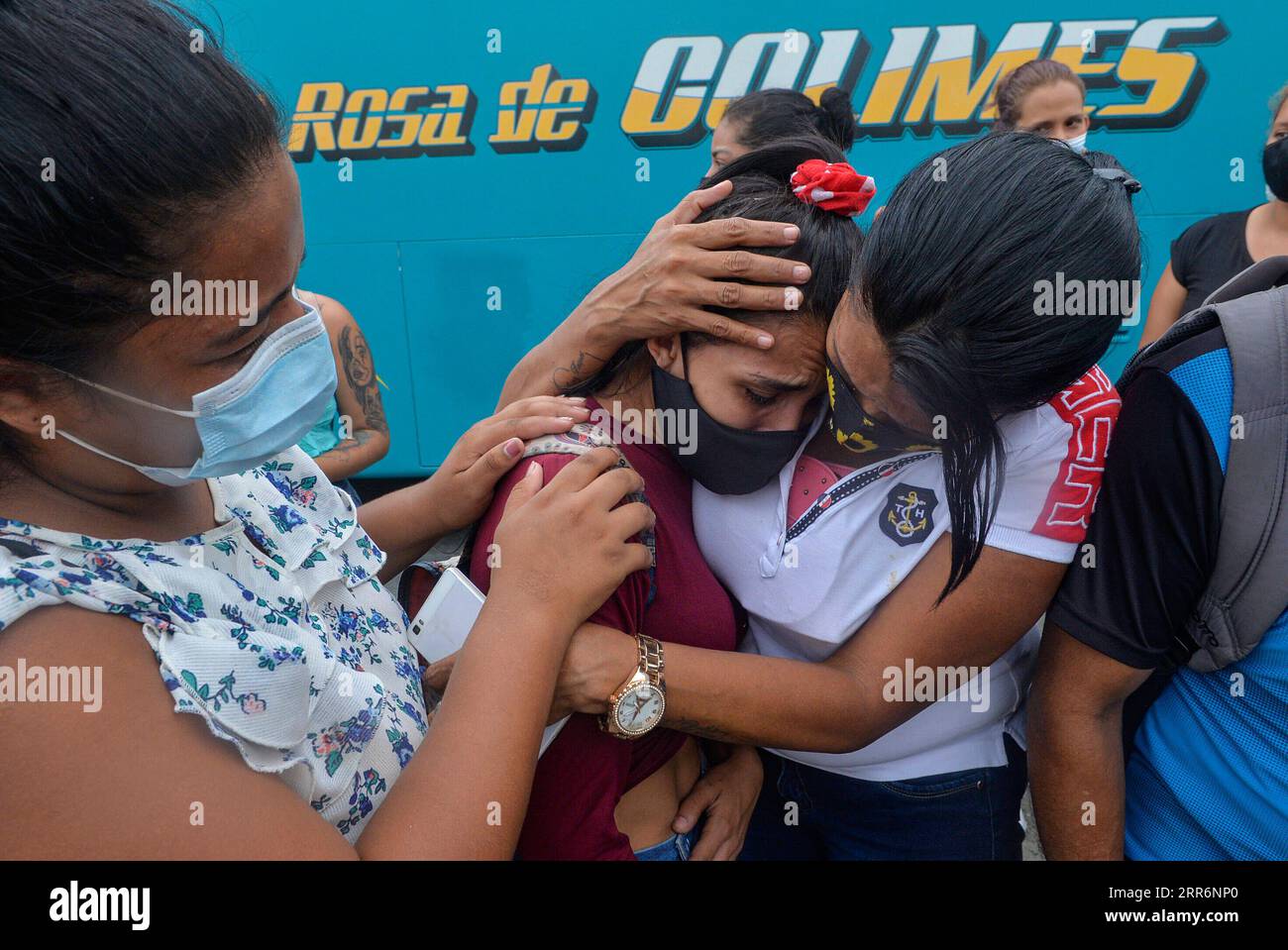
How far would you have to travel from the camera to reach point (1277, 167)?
309cm

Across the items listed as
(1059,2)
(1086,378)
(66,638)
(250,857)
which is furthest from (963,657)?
(1059,2)

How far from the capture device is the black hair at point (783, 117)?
3.22 meters

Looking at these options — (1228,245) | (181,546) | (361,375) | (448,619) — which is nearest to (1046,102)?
(1228,245)

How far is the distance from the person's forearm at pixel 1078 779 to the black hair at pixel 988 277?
0.32 metres

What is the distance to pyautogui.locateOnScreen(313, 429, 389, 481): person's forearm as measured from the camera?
3.12 m

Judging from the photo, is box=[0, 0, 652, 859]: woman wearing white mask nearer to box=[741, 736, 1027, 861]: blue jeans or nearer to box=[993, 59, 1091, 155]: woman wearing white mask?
box=[741, 736, 1027, 861]: blue jeans

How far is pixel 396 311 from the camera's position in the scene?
4.94 metres

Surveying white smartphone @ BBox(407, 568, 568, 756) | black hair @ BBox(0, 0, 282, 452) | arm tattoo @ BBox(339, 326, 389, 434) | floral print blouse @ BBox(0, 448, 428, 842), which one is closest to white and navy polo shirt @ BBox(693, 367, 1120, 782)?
white smartphone @ BBox(407, 568, 568, 756)

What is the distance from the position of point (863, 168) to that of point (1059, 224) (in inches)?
133

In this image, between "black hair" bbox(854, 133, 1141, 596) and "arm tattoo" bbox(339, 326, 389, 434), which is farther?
"arm tattoo" bbox(339, 326, 389, 434)

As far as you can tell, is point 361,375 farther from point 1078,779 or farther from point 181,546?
point 1078,779

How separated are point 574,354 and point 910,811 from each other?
98 cm

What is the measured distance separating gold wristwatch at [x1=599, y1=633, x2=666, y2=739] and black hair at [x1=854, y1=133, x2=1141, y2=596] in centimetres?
47

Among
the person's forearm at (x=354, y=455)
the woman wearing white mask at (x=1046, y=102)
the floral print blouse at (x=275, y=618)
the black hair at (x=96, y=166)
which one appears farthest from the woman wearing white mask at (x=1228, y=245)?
the black hair at (x=96, y=166)
